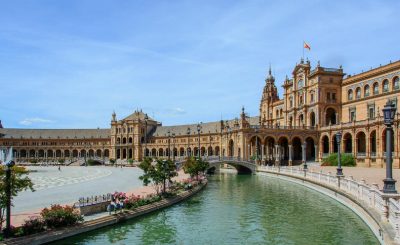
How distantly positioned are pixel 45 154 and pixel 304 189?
144646 millimetres

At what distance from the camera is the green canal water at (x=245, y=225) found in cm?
2197

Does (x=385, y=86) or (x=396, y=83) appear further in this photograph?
(x=385, y=86)

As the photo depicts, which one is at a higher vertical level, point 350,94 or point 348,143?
point 350,94

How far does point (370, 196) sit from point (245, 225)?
25.6 feet

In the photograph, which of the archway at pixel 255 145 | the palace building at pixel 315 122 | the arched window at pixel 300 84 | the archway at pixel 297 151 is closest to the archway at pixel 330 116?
the palace building at pixel 315 122

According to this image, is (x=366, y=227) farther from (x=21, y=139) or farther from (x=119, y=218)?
(x=21, y=139)

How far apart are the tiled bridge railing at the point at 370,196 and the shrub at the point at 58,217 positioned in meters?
15.9

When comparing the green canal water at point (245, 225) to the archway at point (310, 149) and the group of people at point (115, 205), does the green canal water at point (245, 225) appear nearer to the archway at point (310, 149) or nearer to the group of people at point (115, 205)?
the group of people at point (115, 205)

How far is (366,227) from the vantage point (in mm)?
23953

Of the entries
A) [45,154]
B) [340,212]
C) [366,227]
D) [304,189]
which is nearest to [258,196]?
[304,189]

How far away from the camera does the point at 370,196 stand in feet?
80.6

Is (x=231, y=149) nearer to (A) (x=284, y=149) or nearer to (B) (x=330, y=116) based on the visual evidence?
(A) (x=284, y=149)

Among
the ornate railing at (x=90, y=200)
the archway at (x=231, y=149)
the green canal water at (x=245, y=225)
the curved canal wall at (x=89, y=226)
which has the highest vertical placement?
the archway at (x=231, y=149)

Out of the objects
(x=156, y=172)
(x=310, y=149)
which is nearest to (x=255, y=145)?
(x=310, y=149)
